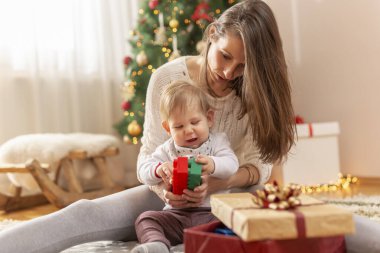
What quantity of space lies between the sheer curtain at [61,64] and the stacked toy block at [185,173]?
223cm

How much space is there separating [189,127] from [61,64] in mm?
2299

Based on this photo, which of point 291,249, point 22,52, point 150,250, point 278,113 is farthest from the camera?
point 22,52

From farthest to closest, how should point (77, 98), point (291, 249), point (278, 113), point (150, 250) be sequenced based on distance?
1. point (77, 98)
2. point (278, 113)
3. point (150, 250)
4. point (291, 249)

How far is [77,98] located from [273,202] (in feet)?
9.09

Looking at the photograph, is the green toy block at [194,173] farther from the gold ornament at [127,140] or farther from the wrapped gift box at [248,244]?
the gold ornament at [127,140]

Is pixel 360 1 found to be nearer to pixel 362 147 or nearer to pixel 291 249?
pixel 362 147

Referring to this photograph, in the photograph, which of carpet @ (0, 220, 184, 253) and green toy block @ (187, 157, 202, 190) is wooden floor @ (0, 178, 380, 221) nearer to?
carpet @ (0, 220, 184, 253)

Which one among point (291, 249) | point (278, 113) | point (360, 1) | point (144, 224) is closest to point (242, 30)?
point (278, 113)

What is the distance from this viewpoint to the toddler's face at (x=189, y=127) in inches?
63.0

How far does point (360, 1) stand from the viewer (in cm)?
357

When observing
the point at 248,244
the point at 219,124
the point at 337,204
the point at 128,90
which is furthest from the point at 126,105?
the point at 248,244

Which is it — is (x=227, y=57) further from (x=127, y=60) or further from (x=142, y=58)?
(x=127, y=60)

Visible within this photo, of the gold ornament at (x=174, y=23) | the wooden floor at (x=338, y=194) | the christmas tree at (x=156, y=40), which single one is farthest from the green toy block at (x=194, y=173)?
the gold ornament at (x=174, y=23)

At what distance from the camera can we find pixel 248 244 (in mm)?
1146
